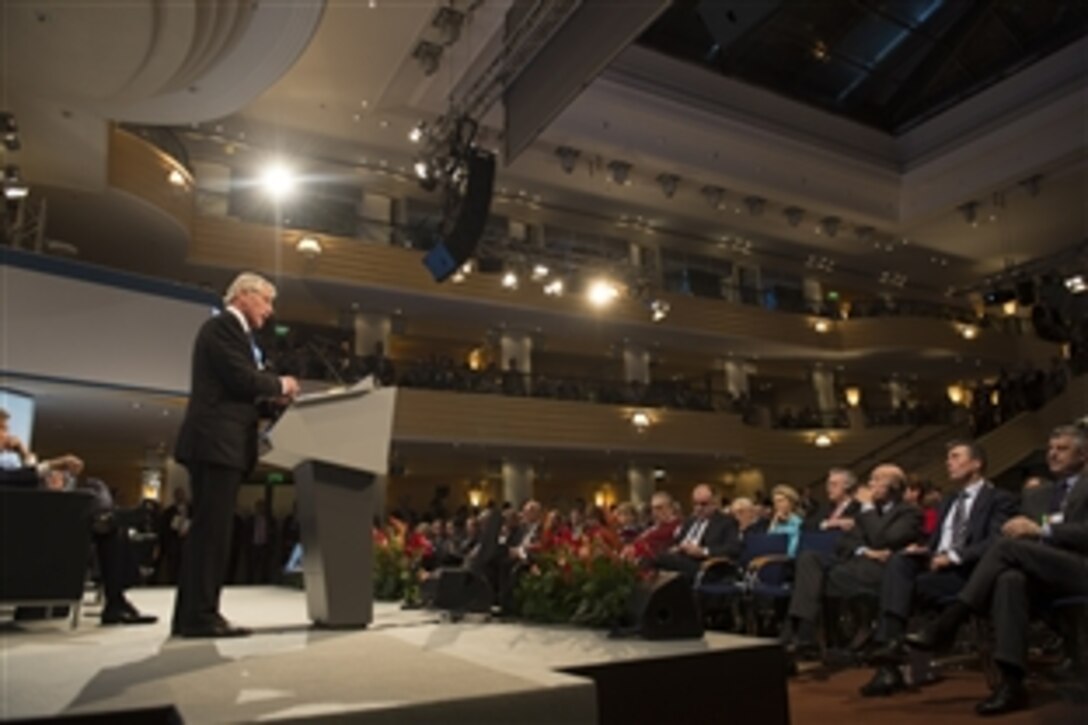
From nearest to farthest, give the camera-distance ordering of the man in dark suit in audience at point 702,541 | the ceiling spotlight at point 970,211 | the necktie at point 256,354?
the necktie at point 256,354 < the man in dark suit in audience at point 702,541 < the ceiling spotlight at point 970,211

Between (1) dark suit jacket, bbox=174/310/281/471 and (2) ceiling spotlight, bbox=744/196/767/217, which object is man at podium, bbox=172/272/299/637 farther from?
(2) ceiling spotlight, bbox=744/196/767/217

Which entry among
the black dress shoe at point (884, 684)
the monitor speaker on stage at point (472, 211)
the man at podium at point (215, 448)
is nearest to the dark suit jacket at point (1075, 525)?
the black dress shoe at point (884, 684)

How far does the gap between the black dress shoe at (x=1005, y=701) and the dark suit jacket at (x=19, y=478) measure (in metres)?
3.90

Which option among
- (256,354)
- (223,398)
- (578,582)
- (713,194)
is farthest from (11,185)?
(713,194)

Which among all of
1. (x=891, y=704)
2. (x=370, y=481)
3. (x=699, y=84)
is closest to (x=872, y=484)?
(x=891, y=704)

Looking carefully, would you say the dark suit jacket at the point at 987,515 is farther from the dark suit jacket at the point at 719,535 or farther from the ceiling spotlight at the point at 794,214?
the ceiling spotlight at the point at 794,214

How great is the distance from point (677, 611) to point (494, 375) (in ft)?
41.7

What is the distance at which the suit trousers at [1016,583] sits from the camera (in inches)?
125

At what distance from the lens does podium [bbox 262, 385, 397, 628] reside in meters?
3.18

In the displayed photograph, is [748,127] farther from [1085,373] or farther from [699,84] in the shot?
[1085,373]

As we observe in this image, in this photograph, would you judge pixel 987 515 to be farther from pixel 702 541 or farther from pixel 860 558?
pixel 702 541

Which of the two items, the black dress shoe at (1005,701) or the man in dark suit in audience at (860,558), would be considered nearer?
the black dress shoe at (1005,701)

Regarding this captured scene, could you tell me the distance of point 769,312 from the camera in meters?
19.2

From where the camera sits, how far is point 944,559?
3801 mm
